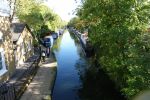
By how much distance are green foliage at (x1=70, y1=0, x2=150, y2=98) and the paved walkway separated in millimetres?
4800

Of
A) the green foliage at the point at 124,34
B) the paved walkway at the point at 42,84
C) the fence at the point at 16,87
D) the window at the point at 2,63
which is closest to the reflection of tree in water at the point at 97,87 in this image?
the green foliage at the point at 124,34

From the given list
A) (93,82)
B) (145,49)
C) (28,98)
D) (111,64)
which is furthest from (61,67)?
(145,49)

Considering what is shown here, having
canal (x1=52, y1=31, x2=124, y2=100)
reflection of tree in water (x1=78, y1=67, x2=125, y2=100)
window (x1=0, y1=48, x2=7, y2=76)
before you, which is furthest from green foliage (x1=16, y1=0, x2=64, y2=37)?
window (x1=0, y1=48, x2=7, y2=76)

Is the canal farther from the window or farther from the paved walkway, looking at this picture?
the window

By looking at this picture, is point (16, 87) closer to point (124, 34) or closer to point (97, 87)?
point (97, 87)

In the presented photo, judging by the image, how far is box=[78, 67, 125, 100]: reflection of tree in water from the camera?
22.8 m

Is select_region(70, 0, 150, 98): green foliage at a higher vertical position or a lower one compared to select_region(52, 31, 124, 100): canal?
higher

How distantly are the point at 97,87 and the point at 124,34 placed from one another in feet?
25.4

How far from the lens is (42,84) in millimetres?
23359

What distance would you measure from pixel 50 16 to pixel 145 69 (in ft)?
196

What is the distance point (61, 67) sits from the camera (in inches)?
1419

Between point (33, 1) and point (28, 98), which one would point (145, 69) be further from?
point (33, 1)

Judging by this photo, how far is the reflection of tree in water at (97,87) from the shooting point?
22766 millimetres

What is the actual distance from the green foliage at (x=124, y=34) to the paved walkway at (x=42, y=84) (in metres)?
4.80
